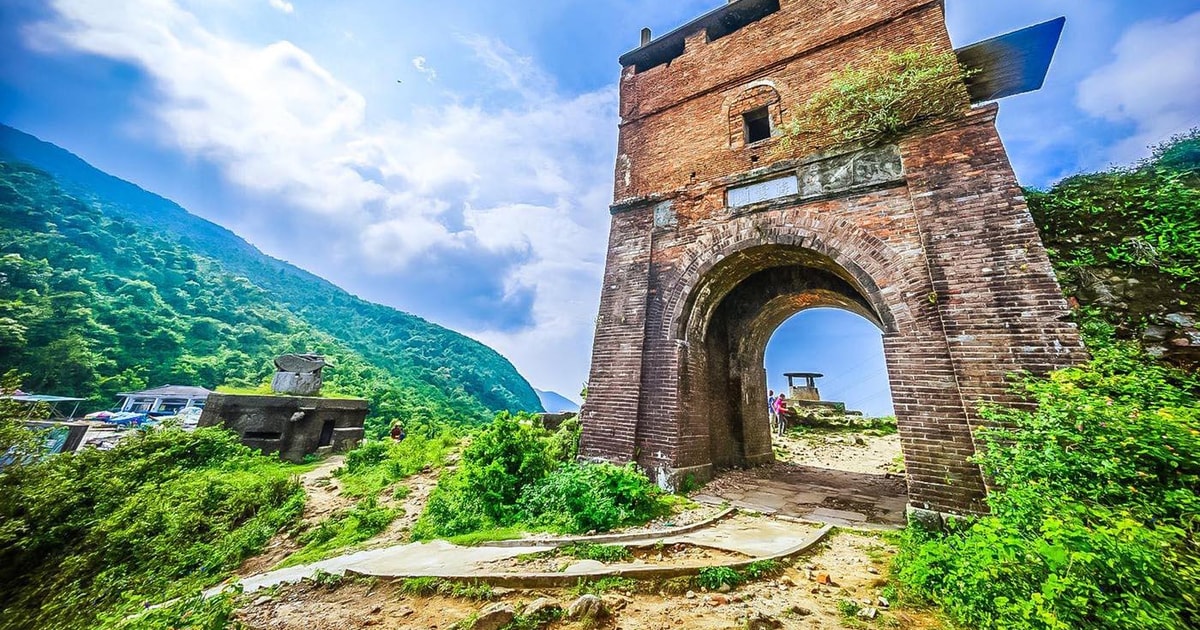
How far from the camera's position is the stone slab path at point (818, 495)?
5.70 meters

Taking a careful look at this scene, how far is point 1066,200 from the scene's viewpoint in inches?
220

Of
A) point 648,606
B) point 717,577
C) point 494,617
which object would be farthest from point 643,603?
point 494,617

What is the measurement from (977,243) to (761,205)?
123 inches

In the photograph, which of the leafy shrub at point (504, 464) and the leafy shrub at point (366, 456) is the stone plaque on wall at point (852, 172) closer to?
the leafy shrub at point (504, 464)

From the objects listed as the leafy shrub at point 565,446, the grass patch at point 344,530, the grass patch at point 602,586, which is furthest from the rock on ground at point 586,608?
the grass patch at point 344,530

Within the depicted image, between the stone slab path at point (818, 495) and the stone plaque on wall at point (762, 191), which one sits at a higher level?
the stone plaque on wall at point (762, 191)

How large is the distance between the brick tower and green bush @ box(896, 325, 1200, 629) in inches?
34.7

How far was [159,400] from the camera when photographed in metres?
23.5

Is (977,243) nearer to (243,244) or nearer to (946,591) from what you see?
(946,591)

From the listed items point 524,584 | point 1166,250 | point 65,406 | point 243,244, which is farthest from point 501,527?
point 243,244

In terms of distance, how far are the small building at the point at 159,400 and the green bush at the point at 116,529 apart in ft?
63.4

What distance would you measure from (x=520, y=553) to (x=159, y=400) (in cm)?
3266

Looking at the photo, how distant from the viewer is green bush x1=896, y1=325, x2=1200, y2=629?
200 centimetres

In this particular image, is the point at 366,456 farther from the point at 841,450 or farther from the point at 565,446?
the point at 841,450
